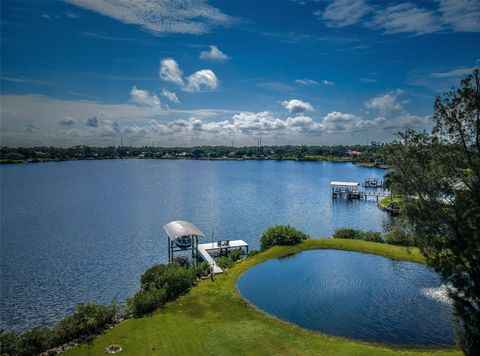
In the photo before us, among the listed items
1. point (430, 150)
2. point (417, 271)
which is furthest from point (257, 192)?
point (430, 150)

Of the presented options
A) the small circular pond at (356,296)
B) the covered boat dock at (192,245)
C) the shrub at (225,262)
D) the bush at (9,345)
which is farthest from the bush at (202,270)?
the bush at (9,345)

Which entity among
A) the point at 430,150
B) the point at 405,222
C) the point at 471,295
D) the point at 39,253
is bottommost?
the point at 39,253

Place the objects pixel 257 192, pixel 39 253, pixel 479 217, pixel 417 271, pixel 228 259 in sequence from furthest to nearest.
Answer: pixel 257 192 < pixel 39 253 < pixel 228 259 < pixel 417 271 < pixel 479 217

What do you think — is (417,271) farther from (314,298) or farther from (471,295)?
(471,295)

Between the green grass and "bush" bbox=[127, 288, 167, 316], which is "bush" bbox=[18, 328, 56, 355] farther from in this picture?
"bush" bbox=[127, 288, 167, 316]

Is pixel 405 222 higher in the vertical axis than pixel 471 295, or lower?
higher

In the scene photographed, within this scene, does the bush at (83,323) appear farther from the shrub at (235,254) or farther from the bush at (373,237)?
the bush at (373,237)

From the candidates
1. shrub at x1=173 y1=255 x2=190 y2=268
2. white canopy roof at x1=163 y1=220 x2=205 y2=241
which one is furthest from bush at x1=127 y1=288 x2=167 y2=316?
shrub at x1=173 y1=255 x2=190 y2=268

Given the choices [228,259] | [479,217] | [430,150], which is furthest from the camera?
[228,259]

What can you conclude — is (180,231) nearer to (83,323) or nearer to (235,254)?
(235,254)
